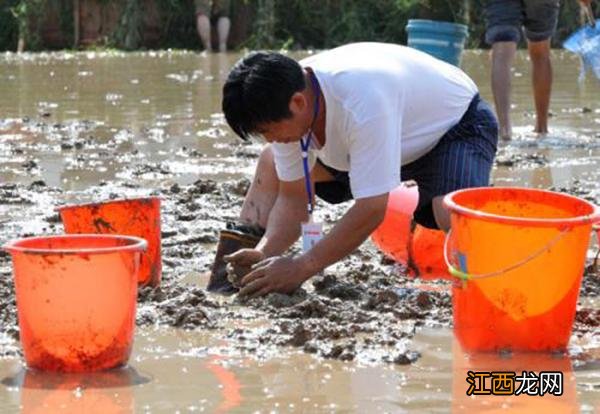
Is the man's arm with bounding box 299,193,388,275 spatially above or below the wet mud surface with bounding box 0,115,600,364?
above

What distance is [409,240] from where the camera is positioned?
4742 mm

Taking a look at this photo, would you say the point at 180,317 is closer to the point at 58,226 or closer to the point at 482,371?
the point at 482,371

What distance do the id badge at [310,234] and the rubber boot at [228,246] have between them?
301 millimetres

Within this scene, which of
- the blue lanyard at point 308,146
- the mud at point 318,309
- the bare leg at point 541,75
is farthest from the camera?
the bare leg at point 541,75

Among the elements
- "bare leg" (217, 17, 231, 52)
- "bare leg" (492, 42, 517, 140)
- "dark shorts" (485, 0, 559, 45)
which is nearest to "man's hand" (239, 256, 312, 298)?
"bare leg" (492, 42, 517, 140)

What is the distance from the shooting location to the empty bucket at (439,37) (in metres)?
7.99

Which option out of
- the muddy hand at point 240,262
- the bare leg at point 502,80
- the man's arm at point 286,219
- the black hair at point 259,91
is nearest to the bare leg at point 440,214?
the man's arm at point 286,219

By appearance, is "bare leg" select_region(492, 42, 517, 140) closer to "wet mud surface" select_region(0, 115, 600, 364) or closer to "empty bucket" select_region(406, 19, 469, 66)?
"empty bucket" select_region(406, 19, 469, 66)

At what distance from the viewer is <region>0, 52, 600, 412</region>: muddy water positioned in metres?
3.28

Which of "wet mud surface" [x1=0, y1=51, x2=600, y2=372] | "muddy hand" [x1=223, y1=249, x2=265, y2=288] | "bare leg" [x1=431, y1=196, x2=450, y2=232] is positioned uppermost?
"bare leg" [x1=431, y1=196, x2=450, y2=232]

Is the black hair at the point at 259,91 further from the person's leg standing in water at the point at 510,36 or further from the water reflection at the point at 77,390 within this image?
the person's leg standing in water at the point at 510,36

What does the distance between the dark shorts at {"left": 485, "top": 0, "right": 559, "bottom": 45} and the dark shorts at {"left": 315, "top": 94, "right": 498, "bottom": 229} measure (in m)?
3.40

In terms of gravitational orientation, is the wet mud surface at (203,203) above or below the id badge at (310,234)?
below

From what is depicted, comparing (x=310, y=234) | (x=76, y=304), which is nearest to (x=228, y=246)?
(x=310, y=234)
